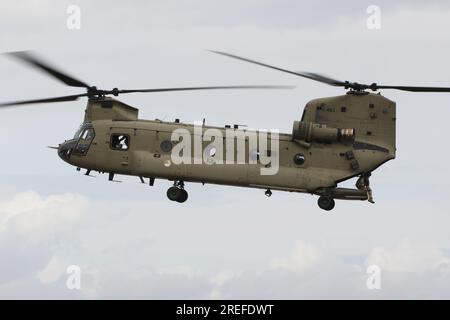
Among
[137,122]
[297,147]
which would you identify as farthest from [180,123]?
[297,147]

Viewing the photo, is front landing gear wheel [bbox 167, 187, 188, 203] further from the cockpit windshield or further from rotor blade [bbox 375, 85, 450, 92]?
rotor blade [bbox 375, 85, 450, 92]

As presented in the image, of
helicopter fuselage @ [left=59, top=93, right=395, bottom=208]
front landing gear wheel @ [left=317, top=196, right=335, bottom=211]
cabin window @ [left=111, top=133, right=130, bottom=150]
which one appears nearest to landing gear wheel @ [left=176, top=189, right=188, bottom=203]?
helicopter fuselage @ [left=59, top=93, right=395, bottom=208]

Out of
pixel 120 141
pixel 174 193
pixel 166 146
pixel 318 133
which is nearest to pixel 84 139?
pixel 120 141

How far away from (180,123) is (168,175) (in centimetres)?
274

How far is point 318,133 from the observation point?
154 ft

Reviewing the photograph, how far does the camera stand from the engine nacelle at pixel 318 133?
4681 cm

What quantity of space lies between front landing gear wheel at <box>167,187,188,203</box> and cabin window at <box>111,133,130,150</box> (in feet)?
10.2

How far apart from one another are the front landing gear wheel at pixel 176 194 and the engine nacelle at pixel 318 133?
20.8 ft

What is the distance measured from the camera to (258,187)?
4716cm

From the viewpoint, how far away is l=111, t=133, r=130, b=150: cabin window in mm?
48406

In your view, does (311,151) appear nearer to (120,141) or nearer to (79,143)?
(120,141)

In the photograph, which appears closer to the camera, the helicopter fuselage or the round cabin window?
the helicopter fuselage

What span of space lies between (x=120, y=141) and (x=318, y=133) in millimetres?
9834

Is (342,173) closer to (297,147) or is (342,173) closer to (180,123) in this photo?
(297,147)
